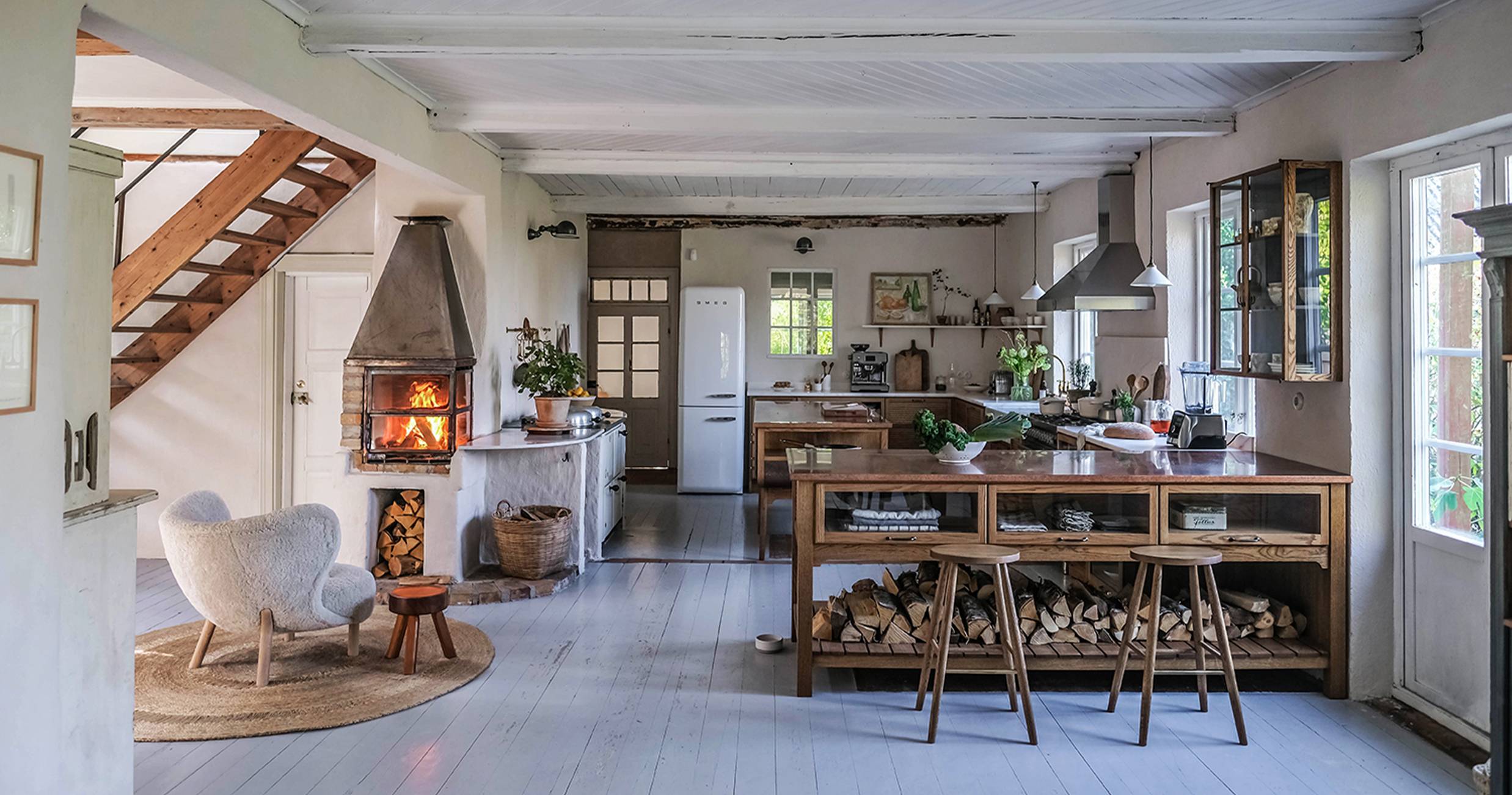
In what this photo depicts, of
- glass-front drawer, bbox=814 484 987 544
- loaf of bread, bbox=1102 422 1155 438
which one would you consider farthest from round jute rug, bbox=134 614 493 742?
loaf of bread, bbox=1102 422 1155 438

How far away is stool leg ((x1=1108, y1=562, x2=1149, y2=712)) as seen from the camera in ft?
13.0

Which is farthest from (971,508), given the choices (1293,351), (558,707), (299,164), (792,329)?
(792,329)

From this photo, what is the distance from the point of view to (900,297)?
10.3 m

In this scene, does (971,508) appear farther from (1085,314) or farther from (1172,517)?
(1085,314)

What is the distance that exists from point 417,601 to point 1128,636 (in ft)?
9.63

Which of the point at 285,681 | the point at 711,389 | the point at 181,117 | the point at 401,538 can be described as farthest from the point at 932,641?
the point at 711,389

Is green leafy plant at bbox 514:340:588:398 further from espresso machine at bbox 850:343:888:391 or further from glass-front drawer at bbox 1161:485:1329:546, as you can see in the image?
glass-front drawer at bbox 1161:485:1329:546

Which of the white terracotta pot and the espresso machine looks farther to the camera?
the espresso machine

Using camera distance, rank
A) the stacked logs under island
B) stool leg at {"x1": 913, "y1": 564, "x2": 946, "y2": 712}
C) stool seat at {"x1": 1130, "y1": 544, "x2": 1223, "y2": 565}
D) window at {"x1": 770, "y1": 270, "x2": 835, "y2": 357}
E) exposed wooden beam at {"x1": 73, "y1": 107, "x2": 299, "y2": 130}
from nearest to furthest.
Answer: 1. stool seat at {"x1": 1130, "y1": 544, "x2": 1223, "y2": 565}
2. stool leg at {"x1": 913, "y1": 564, "x2": 946, "y2": 712}
3. the stacked logs under island
4. exposed wooden beam at {"x1": 73, "y1": 107, "x2": 299, "y2": 130}
5. window at {"x1": 770, "y1": 270, "x2": 835, "y2": 357}

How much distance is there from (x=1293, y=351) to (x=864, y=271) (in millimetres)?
6112

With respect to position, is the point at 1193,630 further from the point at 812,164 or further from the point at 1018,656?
the point at 812,164

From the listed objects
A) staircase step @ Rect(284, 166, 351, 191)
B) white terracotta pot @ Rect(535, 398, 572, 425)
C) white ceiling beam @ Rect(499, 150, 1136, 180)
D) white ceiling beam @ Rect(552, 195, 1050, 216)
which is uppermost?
white ceiling beam @ Rect(552, 195, 1050, 216)

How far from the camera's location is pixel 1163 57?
3852mm

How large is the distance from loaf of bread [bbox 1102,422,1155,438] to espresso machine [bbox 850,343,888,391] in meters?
4.38
